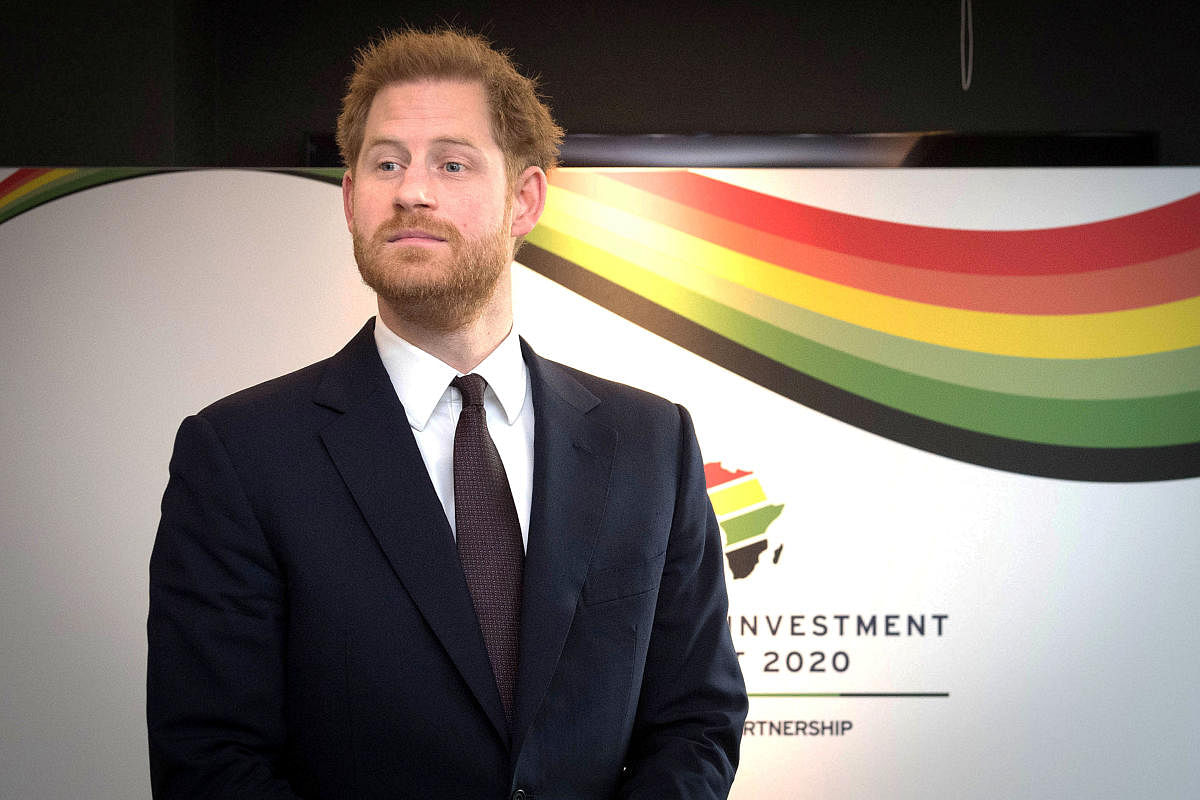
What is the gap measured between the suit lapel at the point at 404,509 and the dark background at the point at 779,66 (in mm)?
2606

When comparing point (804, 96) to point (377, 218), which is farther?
point (804, 96)

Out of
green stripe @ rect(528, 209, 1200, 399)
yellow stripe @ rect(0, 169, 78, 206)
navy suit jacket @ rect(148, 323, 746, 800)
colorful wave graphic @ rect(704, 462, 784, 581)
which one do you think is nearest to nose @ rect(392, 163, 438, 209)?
navy suit jacket @ rect(148, 323, 746, 800)

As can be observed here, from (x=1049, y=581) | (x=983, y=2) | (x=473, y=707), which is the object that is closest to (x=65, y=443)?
(x=473, y=707)

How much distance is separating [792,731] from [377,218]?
1.71 meters

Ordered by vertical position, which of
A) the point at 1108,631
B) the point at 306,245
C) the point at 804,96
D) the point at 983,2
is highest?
the point at 983,2

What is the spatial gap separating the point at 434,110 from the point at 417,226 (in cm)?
19

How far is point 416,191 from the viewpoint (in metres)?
1.49

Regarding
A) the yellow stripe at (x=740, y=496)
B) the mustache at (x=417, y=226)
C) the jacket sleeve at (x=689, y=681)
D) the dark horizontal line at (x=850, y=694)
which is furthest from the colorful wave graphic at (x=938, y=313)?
the mustache at (x=417, y=226)

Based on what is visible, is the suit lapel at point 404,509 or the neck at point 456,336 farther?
the neck at point 456,336

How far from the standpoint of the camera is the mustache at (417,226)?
1.48 m

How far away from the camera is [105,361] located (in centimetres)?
264

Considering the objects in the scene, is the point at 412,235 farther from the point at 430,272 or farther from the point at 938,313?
the point at 938,313

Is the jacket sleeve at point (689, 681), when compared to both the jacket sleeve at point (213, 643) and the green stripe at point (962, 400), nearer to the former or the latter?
the jacket sleeve at point (213, 643)

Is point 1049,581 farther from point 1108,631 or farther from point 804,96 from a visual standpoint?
point 804,96
